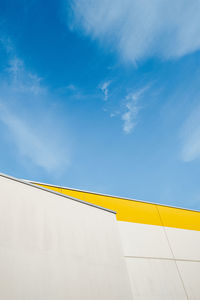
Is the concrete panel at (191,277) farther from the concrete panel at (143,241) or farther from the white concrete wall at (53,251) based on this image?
the white concrete wall at (53,251)

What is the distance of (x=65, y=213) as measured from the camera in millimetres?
4398

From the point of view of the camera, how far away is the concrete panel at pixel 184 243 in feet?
23.0

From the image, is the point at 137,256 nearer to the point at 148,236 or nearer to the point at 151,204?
the point at 148,236

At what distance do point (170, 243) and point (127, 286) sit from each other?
353 cm

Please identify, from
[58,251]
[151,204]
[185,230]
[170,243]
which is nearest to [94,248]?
[58,251]

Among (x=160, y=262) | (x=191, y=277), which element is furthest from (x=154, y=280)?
(x=191, y=277)

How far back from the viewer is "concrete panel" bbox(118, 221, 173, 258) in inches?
242

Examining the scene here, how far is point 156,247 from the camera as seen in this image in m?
6.63

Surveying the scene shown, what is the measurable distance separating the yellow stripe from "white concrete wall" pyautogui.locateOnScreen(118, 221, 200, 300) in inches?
11.9

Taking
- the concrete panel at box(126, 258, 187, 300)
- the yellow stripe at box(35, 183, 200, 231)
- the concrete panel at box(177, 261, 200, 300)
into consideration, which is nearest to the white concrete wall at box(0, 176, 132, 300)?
the concrete panel at box(126, 258, 187, 300)

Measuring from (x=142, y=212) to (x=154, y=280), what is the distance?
2.47m

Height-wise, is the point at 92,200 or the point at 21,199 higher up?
the point at 92,200

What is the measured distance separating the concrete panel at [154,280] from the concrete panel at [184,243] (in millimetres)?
828

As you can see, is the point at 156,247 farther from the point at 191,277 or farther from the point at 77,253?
the point at 77,253
